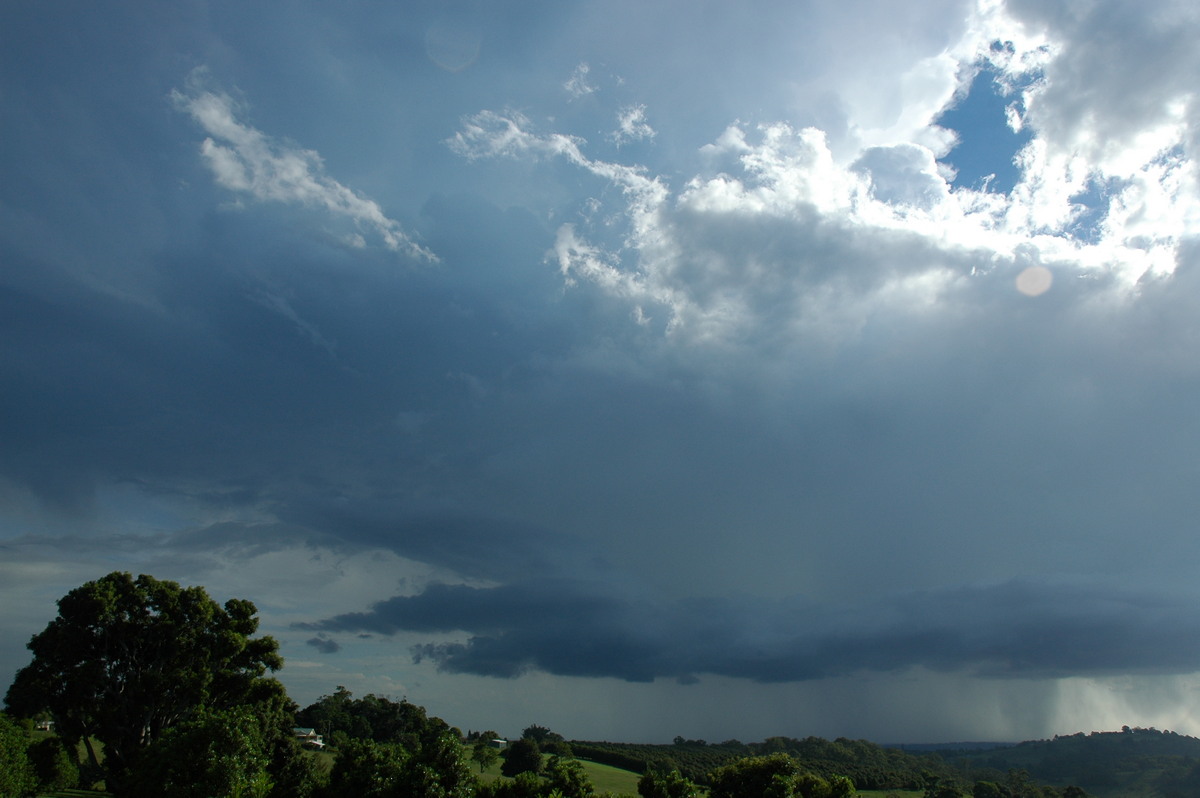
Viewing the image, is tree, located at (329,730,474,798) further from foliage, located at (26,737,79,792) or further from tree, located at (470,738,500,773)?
tree, located at (470,738,500,773)

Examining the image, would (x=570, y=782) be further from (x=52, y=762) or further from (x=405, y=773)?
(x=52, y=762)

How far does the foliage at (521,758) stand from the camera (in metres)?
147

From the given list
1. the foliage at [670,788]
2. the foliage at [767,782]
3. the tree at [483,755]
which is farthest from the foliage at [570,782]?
the tree at [483,755]

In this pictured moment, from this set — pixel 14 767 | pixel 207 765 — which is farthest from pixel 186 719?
pixel 207 765

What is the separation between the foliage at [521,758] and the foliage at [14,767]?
365ft

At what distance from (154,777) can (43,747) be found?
3692 centimetres

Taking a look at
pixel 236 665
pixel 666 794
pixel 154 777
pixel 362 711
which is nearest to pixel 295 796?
pixel 236 665

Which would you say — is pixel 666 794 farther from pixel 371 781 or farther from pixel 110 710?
pixel 110 710

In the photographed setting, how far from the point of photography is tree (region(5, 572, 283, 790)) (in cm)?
5709

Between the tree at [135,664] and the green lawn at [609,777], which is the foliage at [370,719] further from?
the tree at [135,664]

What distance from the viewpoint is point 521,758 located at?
490 feet

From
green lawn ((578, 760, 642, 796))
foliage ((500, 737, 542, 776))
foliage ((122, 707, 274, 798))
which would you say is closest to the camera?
foliage ((122, 707, 274, 798))

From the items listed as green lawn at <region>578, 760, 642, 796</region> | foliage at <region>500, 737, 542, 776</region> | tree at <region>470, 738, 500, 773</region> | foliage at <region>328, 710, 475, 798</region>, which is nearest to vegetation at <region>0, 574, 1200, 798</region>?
foliage at <region>328, 710, 475, 798</region>

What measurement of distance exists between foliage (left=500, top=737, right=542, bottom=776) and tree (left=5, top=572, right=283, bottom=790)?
3951 inches
